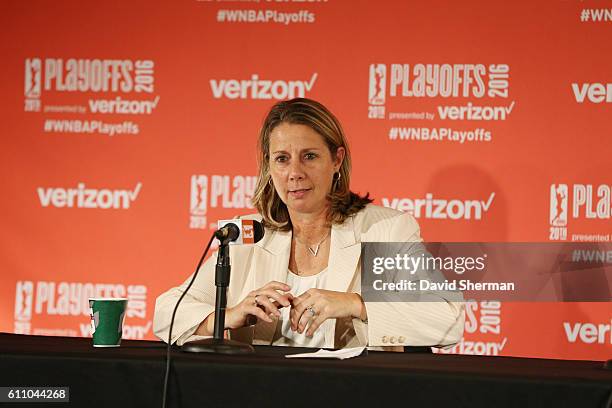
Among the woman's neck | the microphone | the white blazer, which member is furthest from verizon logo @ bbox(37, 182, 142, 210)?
the microphone

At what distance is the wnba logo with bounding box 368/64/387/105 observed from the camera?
4070 mm

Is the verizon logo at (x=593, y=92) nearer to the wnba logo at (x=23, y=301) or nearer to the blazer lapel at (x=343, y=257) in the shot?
the blazer lapel at (x=343, y=257)

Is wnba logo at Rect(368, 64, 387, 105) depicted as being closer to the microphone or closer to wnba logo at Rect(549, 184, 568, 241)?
wnba logo at Rect(549, 184, 568, 241)

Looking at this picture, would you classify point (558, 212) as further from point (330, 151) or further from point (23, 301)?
point (23, 301)

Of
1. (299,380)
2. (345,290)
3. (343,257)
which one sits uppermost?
(343,257)

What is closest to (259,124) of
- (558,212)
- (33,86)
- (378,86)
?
(378,86)

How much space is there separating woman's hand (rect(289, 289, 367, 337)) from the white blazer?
0.07 metres

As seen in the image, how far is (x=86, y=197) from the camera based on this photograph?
170 inches

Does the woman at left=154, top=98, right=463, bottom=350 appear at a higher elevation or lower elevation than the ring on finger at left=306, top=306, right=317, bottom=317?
higher

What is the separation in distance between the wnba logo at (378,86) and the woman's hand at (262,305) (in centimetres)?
208

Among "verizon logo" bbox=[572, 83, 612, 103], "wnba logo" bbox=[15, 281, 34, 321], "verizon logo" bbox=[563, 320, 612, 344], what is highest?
"verizon logo" bbox=[572, 83, 612, 103]

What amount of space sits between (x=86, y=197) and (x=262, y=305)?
2422 millimetres

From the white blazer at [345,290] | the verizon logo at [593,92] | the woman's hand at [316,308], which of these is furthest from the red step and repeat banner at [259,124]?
the woman's hand at [316,308]

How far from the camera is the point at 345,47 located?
4.12 meters
